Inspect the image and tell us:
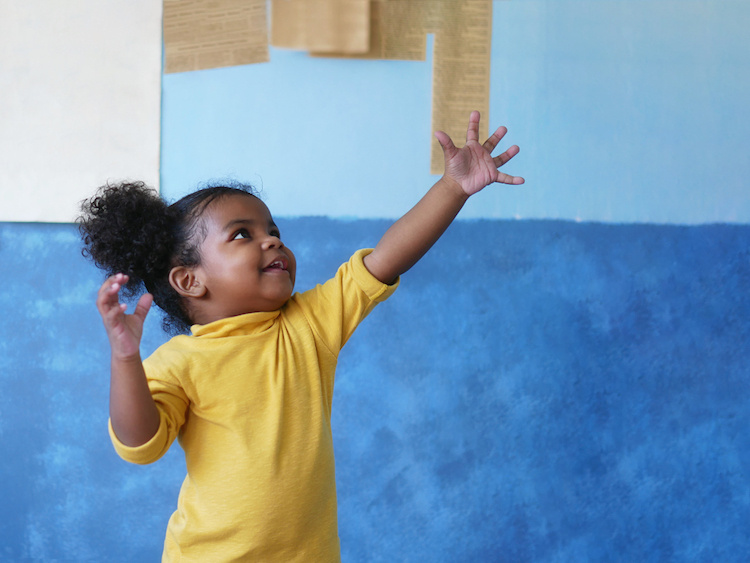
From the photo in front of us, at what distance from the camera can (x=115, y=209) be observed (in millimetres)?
947

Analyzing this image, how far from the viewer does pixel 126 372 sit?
71 cm

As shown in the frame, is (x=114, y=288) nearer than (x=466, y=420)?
Yes

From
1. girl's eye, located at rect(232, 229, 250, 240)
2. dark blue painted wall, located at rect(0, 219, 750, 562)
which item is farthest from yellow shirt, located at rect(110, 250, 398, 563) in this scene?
dark blue painted wall, located at rect(0, 219, 750, 562)

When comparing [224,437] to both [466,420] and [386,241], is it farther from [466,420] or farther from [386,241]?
[466,420]

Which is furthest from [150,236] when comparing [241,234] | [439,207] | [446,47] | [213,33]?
[446,47]

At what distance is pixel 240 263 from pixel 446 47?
2.82ft

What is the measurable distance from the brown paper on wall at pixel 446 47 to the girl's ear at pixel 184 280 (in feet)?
2.42

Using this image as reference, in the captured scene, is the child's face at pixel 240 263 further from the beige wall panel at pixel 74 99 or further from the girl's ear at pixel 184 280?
the beige wall panel at pixel 74 99

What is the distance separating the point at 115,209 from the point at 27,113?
0.70 metres

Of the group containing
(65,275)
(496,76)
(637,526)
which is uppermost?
(496,76)

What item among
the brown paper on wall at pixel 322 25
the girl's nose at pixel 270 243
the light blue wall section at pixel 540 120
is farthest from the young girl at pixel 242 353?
the brown paper on wall at pixel 322 25

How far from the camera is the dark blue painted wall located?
57.4 inches

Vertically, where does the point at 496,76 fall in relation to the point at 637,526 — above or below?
above

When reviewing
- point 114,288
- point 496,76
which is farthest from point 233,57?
point 114,288
